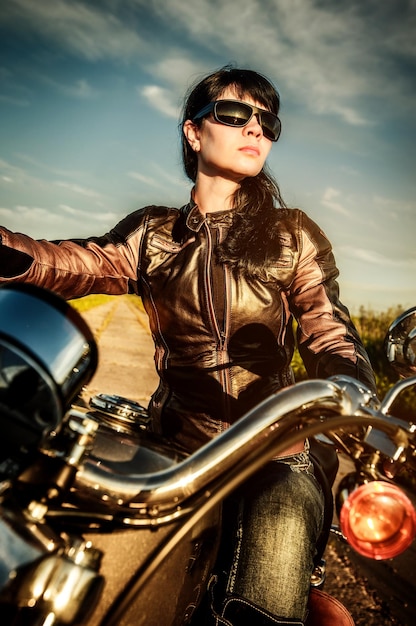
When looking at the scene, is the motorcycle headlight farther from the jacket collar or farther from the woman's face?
the woman's face

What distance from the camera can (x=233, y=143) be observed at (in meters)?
1.96

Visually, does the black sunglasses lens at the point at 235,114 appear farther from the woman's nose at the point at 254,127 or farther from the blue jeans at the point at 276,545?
the blue jeans at the point at 276,545

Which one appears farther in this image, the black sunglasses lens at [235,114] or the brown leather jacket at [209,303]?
the black sunglasses lens at [235,114]

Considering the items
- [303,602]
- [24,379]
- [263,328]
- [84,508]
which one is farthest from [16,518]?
[263,328]

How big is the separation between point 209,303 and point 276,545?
35.7 inches

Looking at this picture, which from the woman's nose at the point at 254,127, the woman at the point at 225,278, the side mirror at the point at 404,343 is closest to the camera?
the side mirror at the point at 404,343

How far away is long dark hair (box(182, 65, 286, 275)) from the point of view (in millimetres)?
1793

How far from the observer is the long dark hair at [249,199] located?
179 cm

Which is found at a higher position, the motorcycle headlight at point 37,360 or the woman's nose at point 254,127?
the woman's nose at point 254,127

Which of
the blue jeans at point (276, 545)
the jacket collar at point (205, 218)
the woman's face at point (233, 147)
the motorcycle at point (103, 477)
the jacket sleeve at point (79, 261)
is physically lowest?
the blue jeans at point (276, 545)

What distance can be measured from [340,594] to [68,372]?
9.45ft

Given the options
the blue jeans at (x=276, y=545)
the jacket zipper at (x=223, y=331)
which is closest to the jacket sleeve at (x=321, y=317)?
the jacket zipper at (x=223, y=331)

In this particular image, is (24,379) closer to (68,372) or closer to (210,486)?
(68,372)

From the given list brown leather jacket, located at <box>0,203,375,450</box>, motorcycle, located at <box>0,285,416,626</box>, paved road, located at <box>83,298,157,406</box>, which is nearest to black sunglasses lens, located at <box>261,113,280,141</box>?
brown leather jacket, located at <box>0,203,375,450</box>
